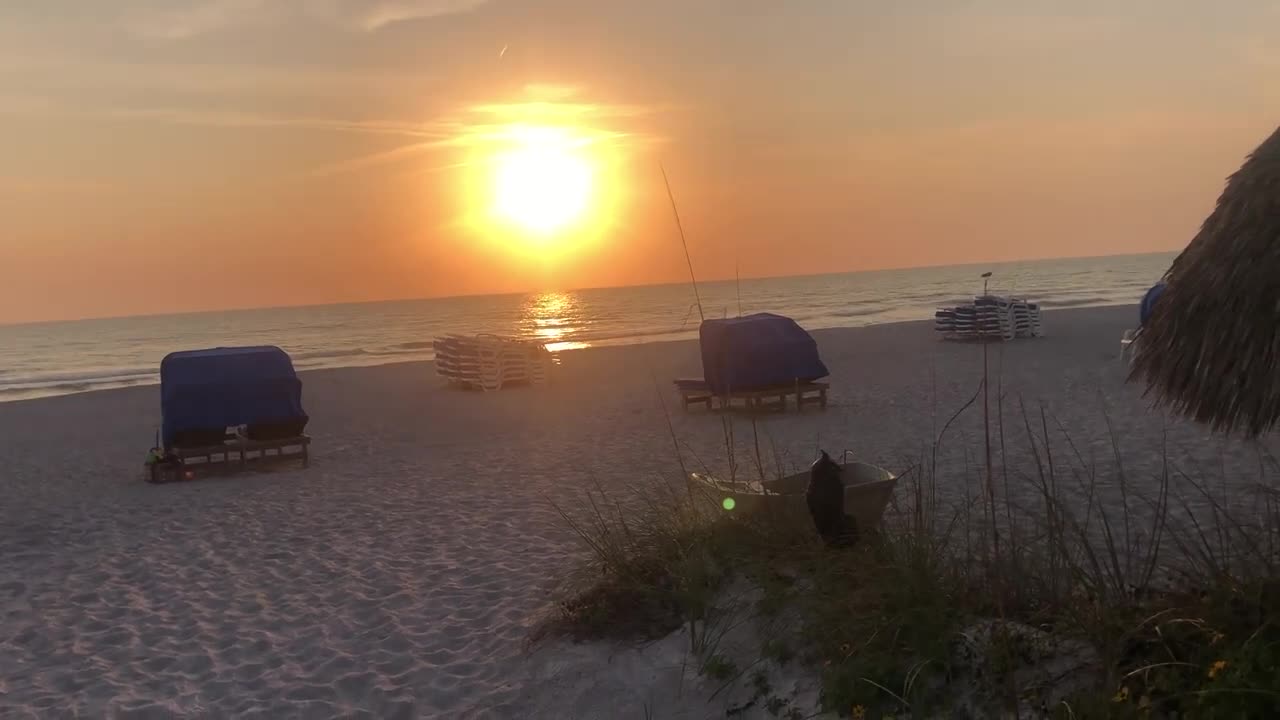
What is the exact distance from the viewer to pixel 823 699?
13.4 ft

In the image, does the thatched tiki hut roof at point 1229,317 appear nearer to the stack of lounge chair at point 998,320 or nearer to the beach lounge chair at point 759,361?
the beach lounge chair at point 759,361

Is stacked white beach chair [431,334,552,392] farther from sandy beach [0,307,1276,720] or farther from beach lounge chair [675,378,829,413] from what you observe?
beach lounge chair [675,378,829,413]

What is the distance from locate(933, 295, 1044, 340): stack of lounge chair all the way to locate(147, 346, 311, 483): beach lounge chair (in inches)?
807

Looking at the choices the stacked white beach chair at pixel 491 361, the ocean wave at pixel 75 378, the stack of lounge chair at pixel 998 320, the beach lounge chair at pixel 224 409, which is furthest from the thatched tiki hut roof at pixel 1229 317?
the ocean wave at pixel 75 378

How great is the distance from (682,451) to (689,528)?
6.65 m

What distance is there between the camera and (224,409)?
1259cm

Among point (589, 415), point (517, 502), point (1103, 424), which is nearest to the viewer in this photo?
point (517, 502)

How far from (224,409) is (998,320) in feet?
72.3

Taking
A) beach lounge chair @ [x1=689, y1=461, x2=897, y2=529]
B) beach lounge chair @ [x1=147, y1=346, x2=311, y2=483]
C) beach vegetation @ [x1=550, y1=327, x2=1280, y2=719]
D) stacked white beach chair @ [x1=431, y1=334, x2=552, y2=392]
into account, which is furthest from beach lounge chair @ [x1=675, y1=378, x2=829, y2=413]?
beach vegetation @ [x1=550, y1=327, x2=1280, y2=719]

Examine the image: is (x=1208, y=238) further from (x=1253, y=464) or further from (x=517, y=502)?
(x=517, y=502)

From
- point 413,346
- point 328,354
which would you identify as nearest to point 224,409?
point 328,354

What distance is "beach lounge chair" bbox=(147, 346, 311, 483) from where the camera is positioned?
40.8ft

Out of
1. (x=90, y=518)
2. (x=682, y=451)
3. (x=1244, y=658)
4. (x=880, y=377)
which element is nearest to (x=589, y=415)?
(x=682, y=451)

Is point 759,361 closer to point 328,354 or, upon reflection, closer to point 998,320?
point 998,320
